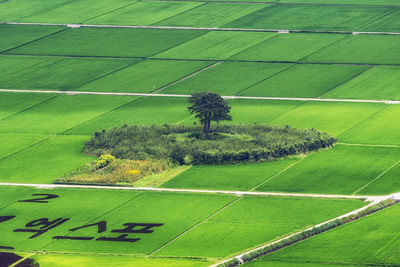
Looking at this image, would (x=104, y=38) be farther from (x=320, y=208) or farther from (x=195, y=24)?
(x=320, y=208)

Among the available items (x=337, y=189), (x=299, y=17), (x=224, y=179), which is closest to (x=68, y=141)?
(x=224, y=179)

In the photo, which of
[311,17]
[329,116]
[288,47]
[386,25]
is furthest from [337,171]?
[311,17]

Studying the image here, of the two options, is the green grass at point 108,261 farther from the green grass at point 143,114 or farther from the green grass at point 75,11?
the green grass at point 75,11

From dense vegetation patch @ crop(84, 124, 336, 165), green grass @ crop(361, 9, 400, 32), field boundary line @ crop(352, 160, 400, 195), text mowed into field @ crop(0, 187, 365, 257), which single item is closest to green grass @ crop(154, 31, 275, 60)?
green grass @ crop(361, 9, 400, 32)

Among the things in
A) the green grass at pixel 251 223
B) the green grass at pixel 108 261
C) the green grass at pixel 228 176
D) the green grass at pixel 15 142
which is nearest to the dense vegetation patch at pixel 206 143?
the green grass at pixel 228 176

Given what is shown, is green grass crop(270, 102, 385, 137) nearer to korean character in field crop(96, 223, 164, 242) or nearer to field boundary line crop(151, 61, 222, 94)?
field boundary line crop(151, 61, 222, 94)

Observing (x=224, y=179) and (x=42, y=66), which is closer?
(x=224, y=179)
